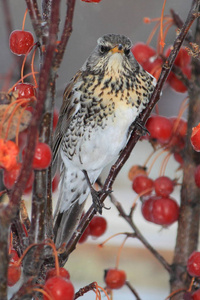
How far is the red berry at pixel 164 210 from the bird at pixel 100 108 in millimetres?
94

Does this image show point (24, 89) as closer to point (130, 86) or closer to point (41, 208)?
point (41, 208)

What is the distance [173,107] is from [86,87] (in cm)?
116

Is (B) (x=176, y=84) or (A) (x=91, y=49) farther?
(A) (x=91, y=49)

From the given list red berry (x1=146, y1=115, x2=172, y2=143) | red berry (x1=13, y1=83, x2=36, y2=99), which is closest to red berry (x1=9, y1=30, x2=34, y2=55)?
red berry (x1=13, y1=83, x2=36, y2=99)

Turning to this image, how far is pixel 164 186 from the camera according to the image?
31.6 inches

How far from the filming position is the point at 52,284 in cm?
43

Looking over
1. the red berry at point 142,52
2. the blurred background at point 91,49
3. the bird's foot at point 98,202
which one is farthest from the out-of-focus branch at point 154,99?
the blurred background at point 91,49

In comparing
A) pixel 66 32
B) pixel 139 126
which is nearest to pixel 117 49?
pixel 139 126

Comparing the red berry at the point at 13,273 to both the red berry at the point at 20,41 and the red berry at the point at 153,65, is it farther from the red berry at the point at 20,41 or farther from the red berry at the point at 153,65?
the red berry at the point at 153,65

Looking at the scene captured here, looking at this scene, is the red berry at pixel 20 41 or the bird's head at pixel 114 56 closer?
the red berry at pixel 20 41

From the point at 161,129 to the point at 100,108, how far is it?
0.11m

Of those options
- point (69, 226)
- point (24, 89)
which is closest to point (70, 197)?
point (69, 226)

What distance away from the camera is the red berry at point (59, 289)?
16.6 inches

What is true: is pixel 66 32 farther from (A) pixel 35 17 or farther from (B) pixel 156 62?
(B) pixel 156 62
